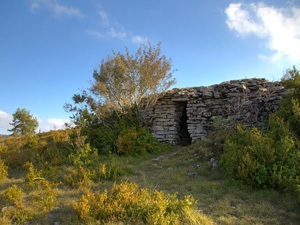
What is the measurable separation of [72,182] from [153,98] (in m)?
6.62

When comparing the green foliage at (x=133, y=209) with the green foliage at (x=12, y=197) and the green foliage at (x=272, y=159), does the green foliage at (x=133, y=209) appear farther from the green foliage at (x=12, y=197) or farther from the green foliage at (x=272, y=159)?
the green foliage at (x=272, y=159)

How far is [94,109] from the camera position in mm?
10539

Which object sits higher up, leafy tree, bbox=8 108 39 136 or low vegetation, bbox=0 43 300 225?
leafy tree, bbox=8 108 39 136

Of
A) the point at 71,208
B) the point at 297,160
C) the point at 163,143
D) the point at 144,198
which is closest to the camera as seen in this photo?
the point at 144,198

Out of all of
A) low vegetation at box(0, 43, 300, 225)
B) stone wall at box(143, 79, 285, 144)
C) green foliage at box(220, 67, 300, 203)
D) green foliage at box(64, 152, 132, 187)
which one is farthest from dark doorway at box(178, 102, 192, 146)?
green foliage at box(64, 152, 132, 187)

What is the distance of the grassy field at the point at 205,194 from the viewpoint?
3.27m

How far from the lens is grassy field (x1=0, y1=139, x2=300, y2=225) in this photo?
3271mm

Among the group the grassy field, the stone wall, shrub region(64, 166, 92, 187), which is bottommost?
the grassy field

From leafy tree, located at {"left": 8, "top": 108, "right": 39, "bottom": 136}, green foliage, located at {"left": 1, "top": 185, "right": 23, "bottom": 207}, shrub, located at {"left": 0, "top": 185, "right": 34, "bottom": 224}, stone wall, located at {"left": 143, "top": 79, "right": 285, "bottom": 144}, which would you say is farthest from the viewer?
leafy tree, located at {"left": 8, "top": 108, "right": 39, "bottom": 136}

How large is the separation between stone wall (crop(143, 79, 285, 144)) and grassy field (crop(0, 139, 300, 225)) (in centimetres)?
310

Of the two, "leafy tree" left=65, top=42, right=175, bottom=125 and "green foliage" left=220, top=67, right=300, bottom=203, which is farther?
"leafy tree" left=65, top=42, right=175, bottom=125

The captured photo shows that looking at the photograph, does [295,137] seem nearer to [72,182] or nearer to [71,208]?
[71,208]

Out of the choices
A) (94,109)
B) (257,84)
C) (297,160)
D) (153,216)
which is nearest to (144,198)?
(153,216)

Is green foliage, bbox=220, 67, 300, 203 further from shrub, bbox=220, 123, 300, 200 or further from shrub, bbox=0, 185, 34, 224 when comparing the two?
shrub, bbox=0, 185, 34, 224
